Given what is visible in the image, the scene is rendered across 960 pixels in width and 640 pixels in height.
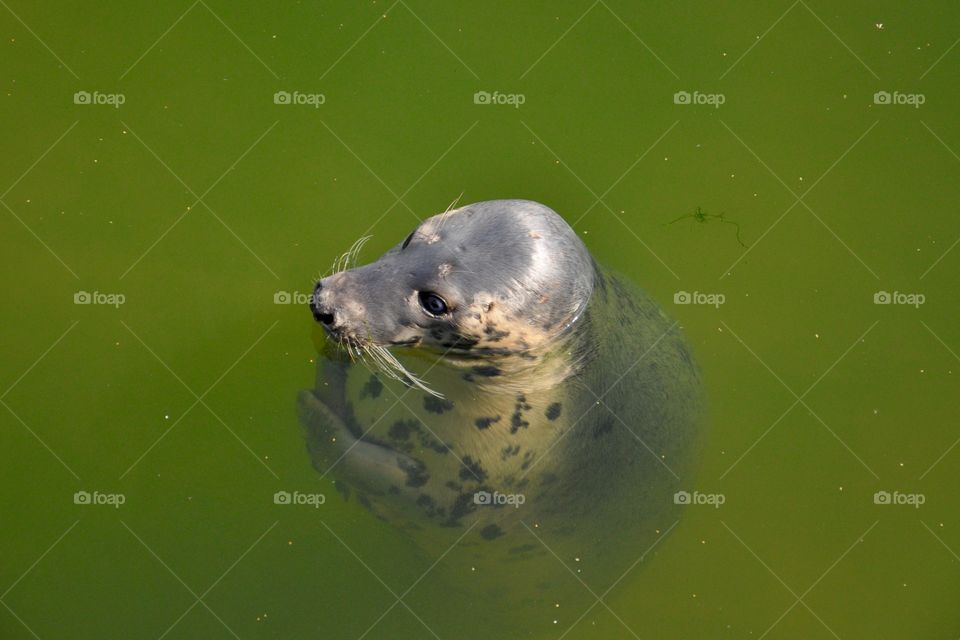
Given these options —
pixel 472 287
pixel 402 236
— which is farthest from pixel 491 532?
pixel 402 236

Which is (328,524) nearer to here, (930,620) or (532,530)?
(532,530)

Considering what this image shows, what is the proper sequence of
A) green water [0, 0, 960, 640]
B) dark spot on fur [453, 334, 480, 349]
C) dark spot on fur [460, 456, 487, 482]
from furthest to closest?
1. green water [0, 0, 960, 640]
2. dark spot on fur [460, 456, 487, 482]
3. dark spot on fur [453, 334, 480, 349]

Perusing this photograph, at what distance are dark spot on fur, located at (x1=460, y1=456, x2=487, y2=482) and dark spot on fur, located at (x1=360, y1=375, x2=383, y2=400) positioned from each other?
56 cm

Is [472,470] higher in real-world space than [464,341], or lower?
lower

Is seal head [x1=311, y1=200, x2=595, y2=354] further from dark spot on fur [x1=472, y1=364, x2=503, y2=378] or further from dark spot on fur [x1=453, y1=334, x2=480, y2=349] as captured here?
dark spot on fur [x1=472, y1=364, x2=503, y2=378]

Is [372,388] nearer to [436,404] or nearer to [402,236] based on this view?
[436,404]

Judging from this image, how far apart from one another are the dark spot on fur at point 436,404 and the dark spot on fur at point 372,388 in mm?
277

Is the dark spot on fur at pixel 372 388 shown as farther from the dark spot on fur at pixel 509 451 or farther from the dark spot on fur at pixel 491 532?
the dark spot on fur at pixel 491 532

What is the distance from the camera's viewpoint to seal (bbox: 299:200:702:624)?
3971 mm

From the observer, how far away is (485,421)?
14.7 ft

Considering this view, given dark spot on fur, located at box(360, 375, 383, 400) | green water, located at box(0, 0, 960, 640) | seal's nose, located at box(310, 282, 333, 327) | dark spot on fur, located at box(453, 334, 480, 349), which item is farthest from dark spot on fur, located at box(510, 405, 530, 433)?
green water, located at box(0, 0, 960, 640)

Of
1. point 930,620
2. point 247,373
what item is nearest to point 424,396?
point 247,373

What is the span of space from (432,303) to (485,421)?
2.42 feet

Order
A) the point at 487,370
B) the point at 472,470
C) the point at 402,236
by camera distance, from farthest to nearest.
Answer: the point at 402,236, the point at 472,470, the point at 487,370
